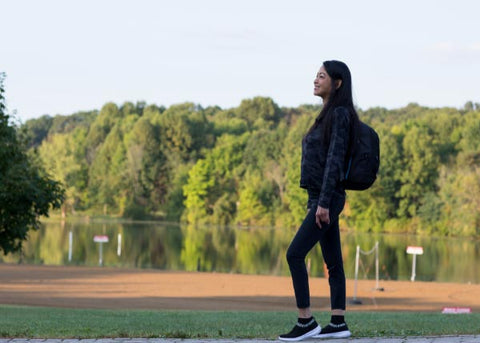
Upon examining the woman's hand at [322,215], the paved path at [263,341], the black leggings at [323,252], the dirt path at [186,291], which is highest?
the woman's hand at [322,215]

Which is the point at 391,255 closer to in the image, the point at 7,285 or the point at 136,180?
the point at 7,285

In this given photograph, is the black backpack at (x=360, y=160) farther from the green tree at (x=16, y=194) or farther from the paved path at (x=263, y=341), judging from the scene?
the green tree at (x=16, y=194)

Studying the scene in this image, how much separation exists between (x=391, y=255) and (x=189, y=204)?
141ft

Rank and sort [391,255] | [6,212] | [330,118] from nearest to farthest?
[330,118], [6,212], [391,255]

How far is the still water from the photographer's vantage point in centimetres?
4638

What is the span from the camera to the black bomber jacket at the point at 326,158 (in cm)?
686

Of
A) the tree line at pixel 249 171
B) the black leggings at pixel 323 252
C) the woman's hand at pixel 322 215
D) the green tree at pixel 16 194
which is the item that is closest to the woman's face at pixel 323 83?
the black leggings at pixel 323 252

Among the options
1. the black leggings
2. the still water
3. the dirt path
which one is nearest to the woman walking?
the black leggings

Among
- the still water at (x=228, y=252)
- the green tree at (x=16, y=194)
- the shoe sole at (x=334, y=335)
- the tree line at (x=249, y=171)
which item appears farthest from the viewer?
the tree line at (x=249, y=171)

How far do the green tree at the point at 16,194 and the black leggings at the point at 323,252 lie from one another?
55.4ft

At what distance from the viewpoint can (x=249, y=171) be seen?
98500mm

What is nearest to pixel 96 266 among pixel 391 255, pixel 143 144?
pixel 391 255

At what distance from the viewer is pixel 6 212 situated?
23828 millimetres

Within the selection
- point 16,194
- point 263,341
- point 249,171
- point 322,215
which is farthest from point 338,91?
point 249,171
